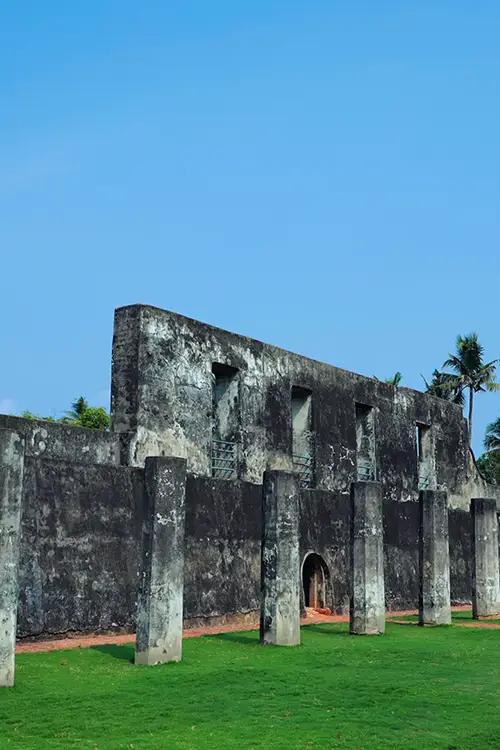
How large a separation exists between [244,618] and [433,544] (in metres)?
3.21

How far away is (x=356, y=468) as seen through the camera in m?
20.9

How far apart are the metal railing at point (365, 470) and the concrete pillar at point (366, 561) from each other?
23.8 feet

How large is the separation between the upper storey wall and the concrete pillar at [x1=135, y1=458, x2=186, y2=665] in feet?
15.6

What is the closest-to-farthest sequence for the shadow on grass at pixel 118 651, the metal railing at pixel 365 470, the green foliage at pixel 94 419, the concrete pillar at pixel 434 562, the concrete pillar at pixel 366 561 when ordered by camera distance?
the shadow on grass at pixel 118 651 < the concrete pillar at pixel 366 561 < the concrete pillar at pixel 434 562 < the metal railing at pixel 365 470 < the green foliage at pixel 94 419

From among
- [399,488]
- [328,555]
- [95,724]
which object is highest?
[399,488]

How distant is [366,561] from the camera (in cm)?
1391

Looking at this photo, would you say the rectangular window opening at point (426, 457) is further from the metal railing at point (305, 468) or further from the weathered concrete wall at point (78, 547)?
the weathered concrete wall at point (78, 547)

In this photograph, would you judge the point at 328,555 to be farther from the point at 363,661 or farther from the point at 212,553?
the point at 363,661

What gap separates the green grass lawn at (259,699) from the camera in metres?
6.45

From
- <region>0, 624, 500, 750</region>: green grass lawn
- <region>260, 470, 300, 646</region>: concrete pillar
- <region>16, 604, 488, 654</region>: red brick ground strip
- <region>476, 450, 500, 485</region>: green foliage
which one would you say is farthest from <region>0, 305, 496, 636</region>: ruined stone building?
<region>476, 450, 500, 485</region>: green foliage

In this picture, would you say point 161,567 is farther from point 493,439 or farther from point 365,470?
point 493,439

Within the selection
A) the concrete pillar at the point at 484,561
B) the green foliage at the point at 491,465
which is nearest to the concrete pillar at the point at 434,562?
the concrete pillar at the point at 484,561

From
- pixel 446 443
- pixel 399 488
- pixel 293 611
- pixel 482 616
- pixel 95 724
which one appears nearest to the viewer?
pixel 95 724

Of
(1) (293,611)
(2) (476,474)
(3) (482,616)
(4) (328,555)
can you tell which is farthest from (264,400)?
(2) (476,474)
